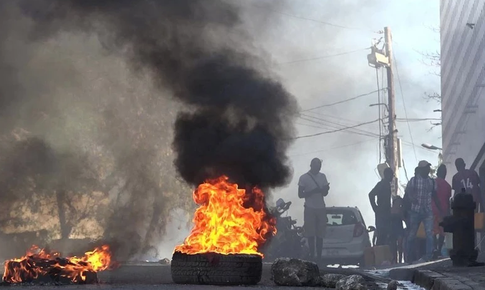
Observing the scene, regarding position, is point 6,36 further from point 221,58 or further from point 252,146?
point 252,146

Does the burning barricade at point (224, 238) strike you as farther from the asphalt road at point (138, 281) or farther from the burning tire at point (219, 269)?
the asphalt road at point (138, 281)

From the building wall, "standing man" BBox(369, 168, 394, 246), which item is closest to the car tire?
"standing man" BBox(369, 168, 394, 246)

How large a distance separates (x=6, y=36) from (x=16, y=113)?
6.35 meters

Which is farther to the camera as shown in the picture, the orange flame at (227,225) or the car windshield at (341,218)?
the car windshield at (341,218)

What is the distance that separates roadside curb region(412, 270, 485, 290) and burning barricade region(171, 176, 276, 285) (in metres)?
1.84

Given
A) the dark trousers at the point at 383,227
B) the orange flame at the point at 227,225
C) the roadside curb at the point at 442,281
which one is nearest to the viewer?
the roadside curb at the point at 442,281

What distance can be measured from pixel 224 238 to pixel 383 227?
1130 cm

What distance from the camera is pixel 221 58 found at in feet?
47.9

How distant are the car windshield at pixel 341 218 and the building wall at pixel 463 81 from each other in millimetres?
4324

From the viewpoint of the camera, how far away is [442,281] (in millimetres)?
10812

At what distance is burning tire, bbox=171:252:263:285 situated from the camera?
1095cm

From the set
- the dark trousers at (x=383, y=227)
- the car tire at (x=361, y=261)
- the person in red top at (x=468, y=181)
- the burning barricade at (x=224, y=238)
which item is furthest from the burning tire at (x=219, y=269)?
the car tire at (x=361, y=261)

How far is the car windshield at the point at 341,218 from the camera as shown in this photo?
23.6 m

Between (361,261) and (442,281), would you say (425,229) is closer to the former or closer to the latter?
(361,261)
